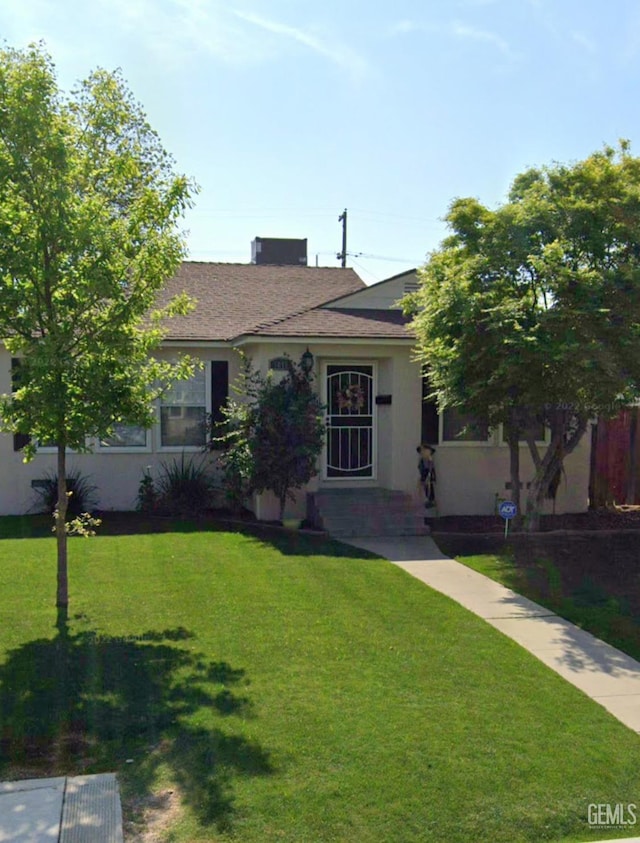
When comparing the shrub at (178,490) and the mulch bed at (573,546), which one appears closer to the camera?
the mulch bed at (573,546)

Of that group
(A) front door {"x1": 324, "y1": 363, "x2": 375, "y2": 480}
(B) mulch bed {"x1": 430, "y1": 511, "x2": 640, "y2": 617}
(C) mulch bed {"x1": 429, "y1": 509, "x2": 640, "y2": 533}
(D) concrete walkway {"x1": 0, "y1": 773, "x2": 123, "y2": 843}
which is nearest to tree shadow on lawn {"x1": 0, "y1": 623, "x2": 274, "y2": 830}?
(D) concrete walkway {"x1": 0, "y1": 773, "x2": 123, "y2": 843}

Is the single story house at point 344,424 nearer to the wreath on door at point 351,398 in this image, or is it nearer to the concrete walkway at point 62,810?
the wreath on door at point 351,398

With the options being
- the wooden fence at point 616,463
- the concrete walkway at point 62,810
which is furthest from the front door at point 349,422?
the concrete walkway at point 62,810

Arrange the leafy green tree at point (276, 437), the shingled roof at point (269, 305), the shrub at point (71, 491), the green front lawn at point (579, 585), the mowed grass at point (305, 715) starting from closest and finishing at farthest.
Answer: the mowed grass at point (305, 715) → the green front lawn at point (579, 585) → the leafy green tree at point (276, 437) → the shingled roof at point (269, 305) → the shrub at point (71, 491)

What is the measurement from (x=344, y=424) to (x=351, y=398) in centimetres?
46

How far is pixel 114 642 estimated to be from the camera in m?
6.64

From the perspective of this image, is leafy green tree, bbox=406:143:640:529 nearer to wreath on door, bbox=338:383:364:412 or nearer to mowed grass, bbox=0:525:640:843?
wreath on door, bbox=338:383:364:412

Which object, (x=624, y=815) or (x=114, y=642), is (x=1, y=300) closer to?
(x=114, y=642)

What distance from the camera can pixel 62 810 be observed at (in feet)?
13.3

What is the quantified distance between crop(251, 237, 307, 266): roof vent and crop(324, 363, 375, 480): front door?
7753 millimetres

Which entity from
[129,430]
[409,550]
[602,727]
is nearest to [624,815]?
[602,727]

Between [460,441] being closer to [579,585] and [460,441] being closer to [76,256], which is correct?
[579,585]

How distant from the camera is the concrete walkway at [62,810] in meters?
3.84

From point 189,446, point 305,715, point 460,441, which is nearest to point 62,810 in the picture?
point 305,715
